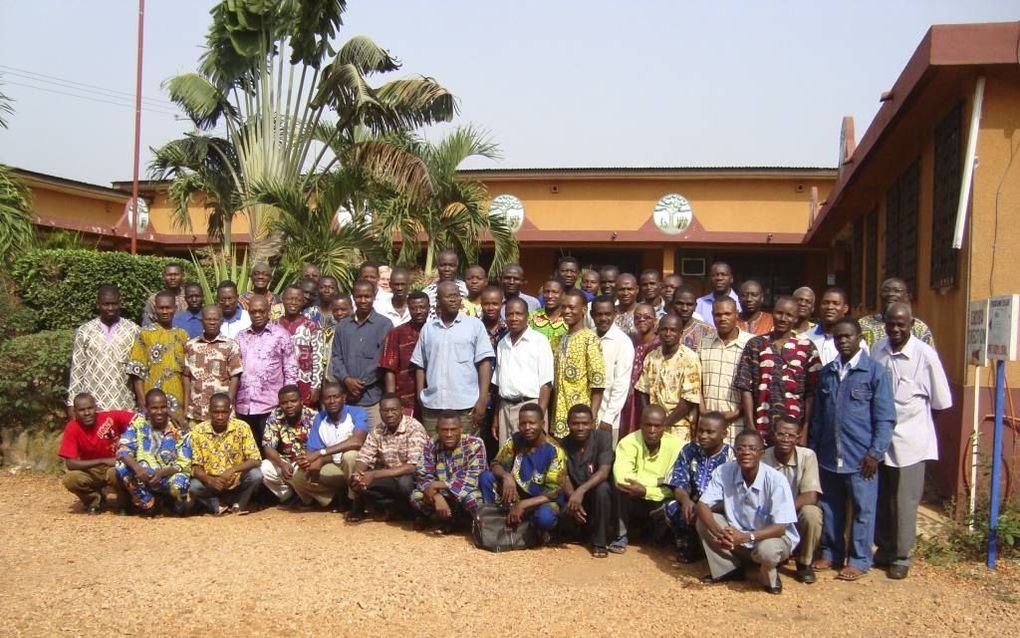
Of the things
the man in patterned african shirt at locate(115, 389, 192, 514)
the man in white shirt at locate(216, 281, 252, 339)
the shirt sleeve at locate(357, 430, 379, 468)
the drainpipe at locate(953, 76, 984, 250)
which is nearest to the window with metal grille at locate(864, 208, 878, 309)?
the drainpipe at locate(953, 76, 984, 250)

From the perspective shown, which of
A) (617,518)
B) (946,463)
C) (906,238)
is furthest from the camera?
(906,238)

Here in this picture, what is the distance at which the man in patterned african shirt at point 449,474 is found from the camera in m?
5.89

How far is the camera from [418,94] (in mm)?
10891

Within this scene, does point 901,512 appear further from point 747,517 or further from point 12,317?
point 12,317

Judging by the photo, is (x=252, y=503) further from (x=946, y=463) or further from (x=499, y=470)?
(x=946, y=463)

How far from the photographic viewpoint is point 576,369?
596 centimetres

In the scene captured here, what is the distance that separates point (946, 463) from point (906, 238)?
116 inches

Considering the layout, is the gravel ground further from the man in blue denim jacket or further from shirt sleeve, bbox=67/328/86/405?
shirt sleeve, bbox=67/328/86/405

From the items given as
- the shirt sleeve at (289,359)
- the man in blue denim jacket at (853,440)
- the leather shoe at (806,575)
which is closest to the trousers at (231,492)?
the shirt sleeve at (289,359)

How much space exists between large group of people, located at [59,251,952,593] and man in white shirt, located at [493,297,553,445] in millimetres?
16

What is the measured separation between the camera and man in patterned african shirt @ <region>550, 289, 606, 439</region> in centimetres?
591

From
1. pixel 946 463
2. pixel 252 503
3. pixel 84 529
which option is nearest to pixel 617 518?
pixel 946 463

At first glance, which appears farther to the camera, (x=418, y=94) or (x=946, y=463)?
(x=418, y=94)

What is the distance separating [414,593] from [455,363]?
75.5 inches
